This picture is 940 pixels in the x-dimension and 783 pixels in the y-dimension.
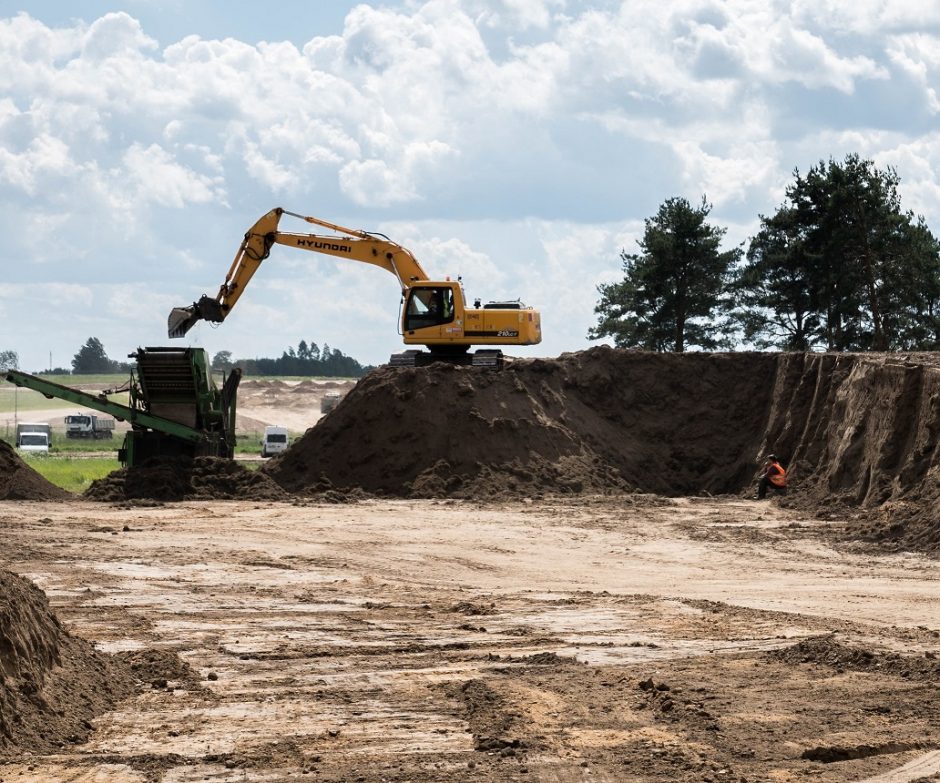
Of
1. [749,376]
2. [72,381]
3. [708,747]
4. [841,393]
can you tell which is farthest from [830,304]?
[72,381]

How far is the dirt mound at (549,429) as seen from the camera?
1170 inches

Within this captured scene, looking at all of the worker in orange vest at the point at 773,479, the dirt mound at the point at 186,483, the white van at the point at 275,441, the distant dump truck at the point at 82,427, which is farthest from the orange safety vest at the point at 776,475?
the distant dump truck at the point at 82,427

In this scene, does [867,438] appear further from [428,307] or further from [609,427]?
[428,307]

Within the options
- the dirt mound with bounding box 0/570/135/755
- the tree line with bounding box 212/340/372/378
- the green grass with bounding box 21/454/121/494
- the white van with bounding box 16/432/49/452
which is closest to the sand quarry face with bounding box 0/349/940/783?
the dirt mound with bounding box 0/570/135/755

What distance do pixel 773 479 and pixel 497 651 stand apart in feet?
55.8

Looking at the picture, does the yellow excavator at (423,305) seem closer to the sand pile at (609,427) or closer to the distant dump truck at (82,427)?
the sand pile at (609,427)

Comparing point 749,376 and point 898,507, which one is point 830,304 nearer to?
point 749,376

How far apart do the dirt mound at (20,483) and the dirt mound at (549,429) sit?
16.9 ft

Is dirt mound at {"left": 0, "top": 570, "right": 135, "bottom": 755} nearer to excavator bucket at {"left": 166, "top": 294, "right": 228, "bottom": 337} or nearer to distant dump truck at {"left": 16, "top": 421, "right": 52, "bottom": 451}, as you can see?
excavator bucket at {"left": 166, "top": 294, "right": 228, "bottom": 337}

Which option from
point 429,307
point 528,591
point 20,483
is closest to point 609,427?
point 429,307

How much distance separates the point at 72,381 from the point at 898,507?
93.3 metres

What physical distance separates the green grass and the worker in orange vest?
1516 cm

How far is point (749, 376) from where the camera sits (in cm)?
3356

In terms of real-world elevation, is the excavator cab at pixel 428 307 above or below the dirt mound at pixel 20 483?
above
